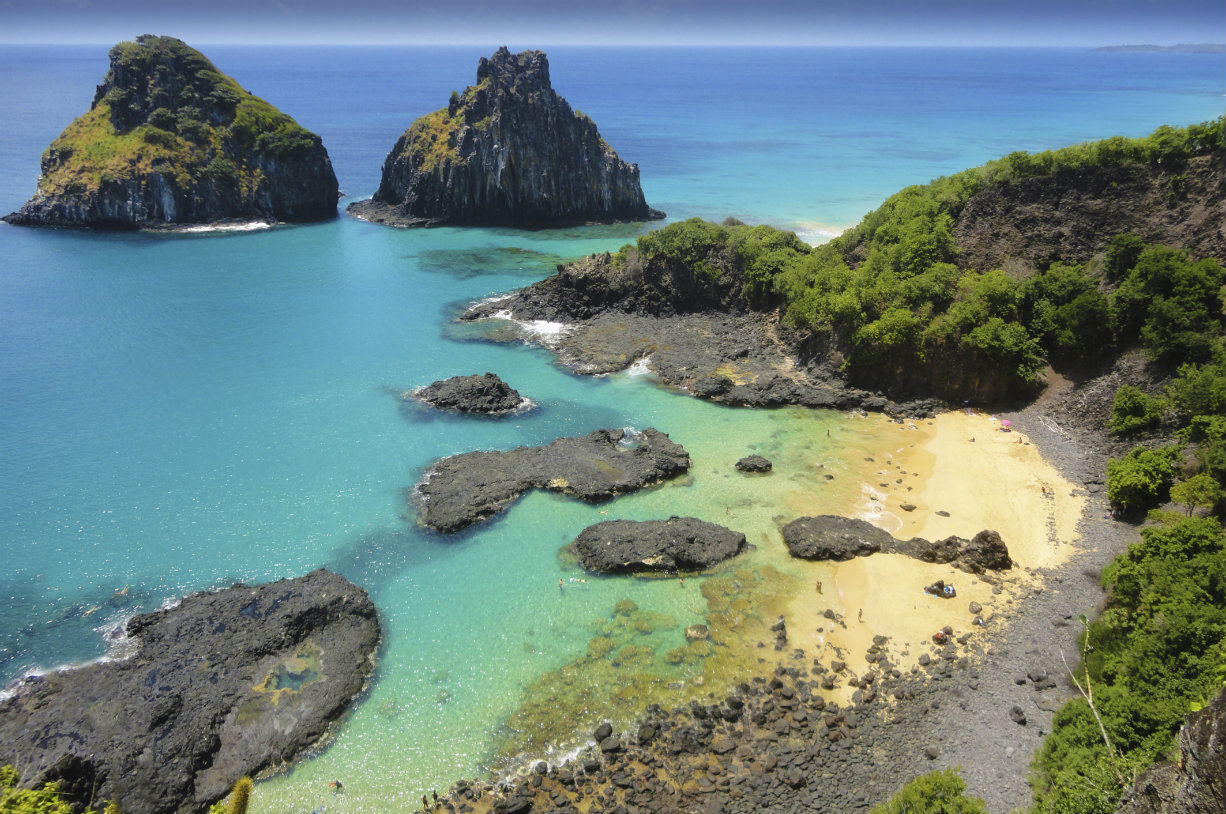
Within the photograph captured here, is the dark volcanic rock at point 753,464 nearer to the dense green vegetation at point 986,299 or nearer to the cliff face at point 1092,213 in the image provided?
the dense green vegetation at point 986,299

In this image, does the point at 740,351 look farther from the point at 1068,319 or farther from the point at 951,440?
the point at 1068,319

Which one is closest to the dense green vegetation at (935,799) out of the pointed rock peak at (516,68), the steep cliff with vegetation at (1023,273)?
the steep cliff with vegetation at (1023,273)

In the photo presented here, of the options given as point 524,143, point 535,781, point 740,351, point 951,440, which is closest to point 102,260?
point 524,143

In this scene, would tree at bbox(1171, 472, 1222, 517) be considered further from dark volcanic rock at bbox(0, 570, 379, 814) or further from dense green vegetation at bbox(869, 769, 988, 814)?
dark volcanic rock at bbox(0, 570, 379, 814)

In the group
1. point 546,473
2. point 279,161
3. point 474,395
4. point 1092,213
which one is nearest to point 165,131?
point 279,161

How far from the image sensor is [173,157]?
93062 mm

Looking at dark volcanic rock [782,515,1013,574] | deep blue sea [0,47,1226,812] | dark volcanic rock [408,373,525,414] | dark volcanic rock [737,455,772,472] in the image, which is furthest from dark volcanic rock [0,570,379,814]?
dark volcanic rock [737,455,772,472]

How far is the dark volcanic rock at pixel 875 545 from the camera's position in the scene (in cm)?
3177

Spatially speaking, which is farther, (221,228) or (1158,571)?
(221,228)

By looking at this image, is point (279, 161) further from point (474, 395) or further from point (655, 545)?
point (655, 545)

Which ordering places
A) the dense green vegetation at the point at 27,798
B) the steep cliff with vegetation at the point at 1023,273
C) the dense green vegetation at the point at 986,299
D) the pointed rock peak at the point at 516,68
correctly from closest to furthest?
1. the dense green vegetation at the point at 27,798
2. the dense green vegetation at the point at 986,299
3. the steep cliff with vegetation at the point at 1023,273
4. the pointed rock peak at the point at 516,68

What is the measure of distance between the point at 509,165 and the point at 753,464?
7062cm

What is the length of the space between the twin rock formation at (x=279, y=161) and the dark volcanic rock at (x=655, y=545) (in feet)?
243

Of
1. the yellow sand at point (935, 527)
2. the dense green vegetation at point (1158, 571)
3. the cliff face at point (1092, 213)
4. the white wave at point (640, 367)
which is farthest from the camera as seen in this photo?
the white wave at point (640, 367)
